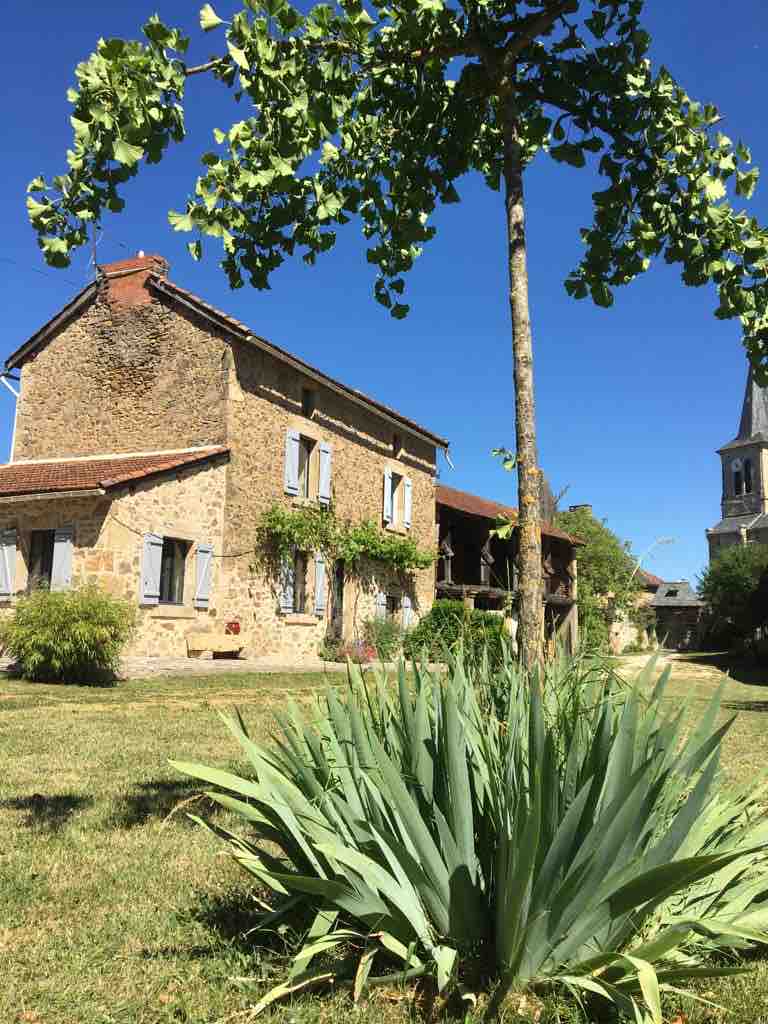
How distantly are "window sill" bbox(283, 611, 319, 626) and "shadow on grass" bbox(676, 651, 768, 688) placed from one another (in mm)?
9207

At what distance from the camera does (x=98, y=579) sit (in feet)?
40.9

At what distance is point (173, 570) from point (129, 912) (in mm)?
11851

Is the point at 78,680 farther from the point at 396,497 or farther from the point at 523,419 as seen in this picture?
the point at 396,497

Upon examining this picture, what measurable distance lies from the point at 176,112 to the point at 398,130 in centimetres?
148

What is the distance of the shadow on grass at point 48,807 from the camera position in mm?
3844

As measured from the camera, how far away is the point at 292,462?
660 inches

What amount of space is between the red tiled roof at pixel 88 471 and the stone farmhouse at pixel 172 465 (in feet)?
0.18

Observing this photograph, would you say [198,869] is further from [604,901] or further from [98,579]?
[98,579]

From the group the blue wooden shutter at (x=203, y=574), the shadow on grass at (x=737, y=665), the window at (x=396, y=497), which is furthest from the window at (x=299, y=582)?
the shadow on grass at (x=737, y=665)

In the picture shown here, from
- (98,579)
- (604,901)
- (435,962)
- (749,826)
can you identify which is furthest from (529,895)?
(98,579)

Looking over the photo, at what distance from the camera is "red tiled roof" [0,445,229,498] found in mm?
12438

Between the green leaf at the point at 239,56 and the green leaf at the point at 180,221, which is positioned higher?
the green leaf at the point at 239,56

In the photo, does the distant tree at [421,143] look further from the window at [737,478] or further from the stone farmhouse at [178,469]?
the window at [737,478]

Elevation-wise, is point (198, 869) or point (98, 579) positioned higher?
point (98, 579)
